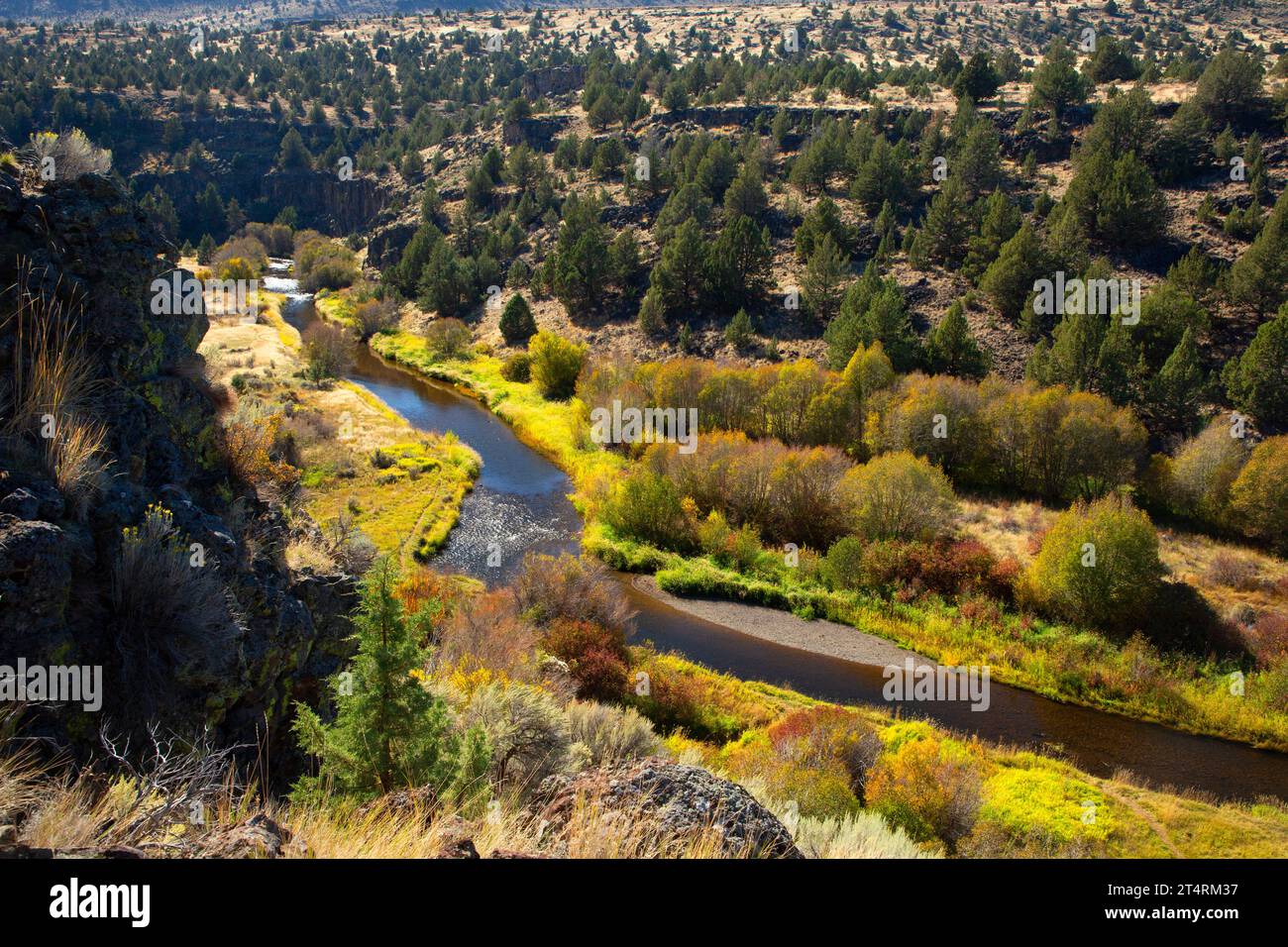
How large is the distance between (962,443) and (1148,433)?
441 inches

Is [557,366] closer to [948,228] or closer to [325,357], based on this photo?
[325,357]

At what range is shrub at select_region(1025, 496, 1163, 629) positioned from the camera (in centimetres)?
3484

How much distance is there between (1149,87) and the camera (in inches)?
→ 3184

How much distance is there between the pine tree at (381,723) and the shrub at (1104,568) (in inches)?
1372

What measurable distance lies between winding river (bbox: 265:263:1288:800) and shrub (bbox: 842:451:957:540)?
947cm

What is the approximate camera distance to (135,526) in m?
9.15

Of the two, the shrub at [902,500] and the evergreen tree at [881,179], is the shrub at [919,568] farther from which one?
the evergreen tree at [881,179]

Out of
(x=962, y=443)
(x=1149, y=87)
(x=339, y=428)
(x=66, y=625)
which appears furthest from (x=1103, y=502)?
(x=1149, y=87)

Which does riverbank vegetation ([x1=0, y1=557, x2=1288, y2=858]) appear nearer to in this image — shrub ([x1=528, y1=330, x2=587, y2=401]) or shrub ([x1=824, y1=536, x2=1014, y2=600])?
shrub ([x1=824, y1=536, x2=1014, y2=600])

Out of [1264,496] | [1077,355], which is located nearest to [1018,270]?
[1077,355]

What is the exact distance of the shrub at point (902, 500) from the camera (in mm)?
41000

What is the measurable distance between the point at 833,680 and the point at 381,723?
92.0 ft

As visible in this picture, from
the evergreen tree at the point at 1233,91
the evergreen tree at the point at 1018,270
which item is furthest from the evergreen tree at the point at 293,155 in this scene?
the evergreen tree at the point at 1233,91

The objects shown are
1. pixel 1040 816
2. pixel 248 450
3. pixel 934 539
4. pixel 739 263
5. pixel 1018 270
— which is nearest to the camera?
pixel 248 450
